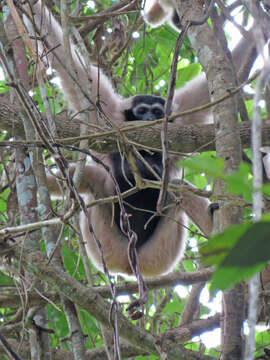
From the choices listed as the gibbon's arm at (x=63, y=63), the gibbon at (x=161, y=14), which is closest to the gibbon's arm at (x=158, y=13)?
the gibbon at (x=161, y=14)

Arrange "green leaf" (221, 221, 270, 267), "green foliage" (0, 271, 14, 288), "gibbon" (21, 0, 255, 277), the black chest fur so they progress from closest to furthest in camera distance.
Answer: "green leaf" (221, 221, 270, 267) < "green foliage" (0, 271, 14, 288) < "gibbon" (21, 0, 255, 277) < the black chest fur

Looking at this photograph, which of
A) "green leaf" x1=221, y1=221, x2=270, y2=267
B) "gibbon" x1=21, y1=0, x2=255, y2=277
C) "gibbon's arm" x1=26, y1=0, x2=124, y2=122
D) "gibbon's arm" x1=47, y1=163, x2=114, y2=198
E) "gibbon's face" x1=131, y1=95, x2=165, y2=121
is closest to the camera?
"green leaf" x1=221, y1=221, x2=270, y2=267

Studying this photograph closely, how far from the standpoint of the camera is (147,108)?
576 centimetres

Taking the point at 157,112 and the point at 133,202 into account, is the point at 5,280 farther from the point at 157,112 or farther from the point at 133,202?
the point at 157,112

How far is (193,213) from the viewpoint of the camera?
4.91 metres

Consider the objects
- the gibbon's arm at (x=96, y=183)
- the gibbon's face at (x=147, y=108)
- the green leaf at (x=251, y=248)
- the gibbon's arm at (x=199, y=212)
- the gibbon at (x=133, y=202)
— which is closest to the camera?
the green leaf at (x=251, y=248)

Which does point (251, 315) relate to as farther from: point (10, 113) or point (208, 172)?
point (10, 113)

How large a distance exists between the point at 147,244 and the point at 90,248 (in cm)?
68

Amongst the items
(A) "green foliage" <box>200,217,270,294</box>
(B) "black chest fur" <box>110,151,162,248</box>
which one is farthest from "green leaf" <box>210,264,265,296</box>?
(B) "black chest fur" <box>110,151,162,248</box>

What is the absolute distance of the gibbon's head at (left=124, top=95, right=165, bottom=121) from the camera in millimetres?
5734

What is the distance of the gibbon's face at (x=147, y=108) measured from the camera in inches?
226

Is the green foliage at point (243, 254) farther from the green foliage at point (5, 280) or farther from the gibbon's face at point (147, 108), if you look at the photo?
the gibbon's face at point (147, 108)

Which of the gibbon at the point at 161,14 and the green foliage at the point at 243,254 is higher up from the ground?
the gibbon at the point at 161,14

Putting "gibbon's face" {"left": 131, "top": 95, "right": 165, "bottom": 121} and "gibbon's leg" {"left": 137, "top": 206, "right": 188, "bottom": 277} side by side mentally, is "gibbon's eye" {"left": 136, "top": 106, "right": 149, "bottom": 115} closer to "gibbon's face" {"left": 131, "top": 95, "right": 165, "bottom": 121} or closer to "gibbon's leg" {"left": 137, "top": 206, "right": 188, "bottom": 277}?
"gibbon's face" {"left": 131, "top": 95, "right": 165, "bottom": 121}
